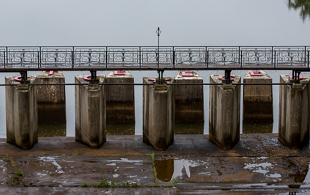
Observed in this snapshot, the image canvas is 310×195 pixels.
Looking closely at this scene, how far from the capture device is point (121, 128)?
3017 centimetres

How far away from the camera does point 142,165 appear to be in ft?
73.8

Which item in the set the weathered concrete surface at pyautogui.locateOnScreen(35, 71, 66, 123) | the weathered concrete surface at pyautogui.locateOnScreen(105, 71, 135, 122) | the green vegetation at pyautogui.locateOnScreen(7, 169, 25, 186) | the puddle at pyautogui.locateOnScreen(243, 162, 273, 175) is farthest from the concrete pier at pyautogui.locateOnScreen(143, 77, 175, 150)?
the weathered concrete surface at pyautogui.locateOnScreen(35, 71, 66, 123)

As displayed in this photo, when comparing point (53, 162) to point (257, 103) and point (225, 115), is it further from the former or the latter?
point (257, 103)

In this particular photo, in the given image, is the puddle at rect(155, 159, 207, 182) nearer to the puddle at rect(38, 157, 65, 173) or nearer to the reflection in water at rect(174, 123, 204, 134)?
the puddle at rect(38, 157, 65, 173)

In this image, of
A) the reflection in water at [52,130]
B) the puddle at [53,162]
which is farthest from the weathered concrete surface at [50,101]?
the puddle at [53,162]

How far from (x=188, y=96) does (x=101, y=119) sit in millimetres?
7065

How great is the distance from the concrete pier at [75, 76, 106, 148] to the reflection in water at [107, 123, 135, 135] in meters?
4.66

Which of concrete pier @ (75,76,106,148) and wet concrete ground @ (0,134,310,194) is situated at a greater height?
concrete pier @ (75,76,106,148)

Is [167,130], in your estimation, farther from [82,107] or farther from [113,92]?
[113,92]

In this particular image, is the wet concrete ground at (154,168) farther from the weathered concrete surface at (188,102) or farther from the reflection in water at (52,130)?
the weathered concrete surface at (188,102)

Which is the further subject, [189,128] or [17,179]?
[189,128]

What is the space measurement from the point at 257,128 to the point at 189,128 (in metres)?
3.58
